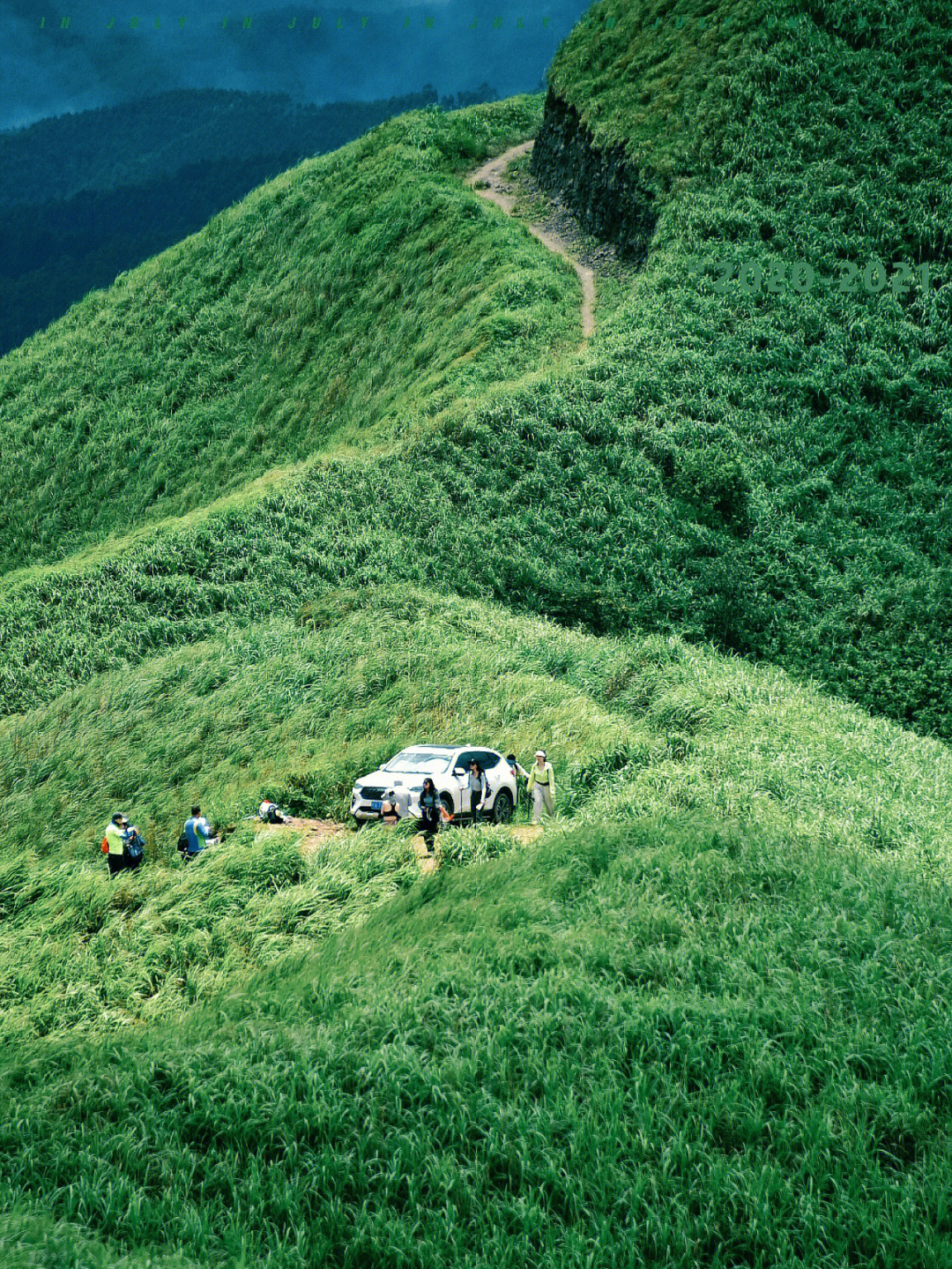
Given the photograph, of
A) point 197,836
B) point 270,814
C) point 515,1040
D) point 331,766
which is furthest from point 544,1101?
point 331,766

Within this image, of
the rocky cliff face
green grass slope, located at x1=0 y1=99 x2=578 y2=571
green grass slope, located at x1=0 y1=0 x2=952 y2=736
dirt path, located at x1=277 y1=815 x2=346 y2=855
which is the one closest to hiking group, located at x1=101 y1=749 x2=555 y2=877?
dirt path, located at x1=277 y1=815 x2=346 y2=855

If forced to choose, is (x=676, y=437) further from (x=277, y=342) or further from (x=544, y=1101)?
(x=277, y=342)

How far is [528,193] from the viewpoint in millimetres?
48250

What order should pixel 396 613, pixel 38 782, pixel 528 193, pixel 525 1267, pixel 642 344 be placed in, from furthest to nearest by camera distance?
1. pixel 528 193
2. pixel 642 344
3. pixel 396 613
4. pixel 38 782
5. pixel 525 1267

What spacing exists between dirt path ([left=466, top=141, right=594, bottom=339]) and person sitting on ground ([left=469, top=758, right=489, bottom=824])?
24.4 meters

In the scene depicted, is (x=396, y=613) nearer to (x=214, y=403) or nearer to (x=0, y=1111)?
(x=0, y=1111)

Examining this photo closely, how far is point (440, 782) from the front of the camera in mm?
12492

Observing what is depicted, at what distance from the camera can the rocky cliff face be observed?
37.4 metres

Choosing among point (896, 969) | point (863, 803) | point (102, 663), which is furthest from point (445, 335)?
point (896, 969)

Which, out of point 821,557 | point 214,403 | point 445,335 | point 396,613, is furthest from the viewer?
point 214,403

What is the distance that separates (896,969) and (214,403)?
39.7 meters

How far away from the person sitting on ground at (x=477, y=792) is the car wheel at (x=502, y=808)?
10.8 inches

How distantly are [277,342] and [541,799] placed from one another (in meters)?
36.2

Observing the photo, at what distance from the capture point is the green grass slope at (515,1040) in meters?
5.56
